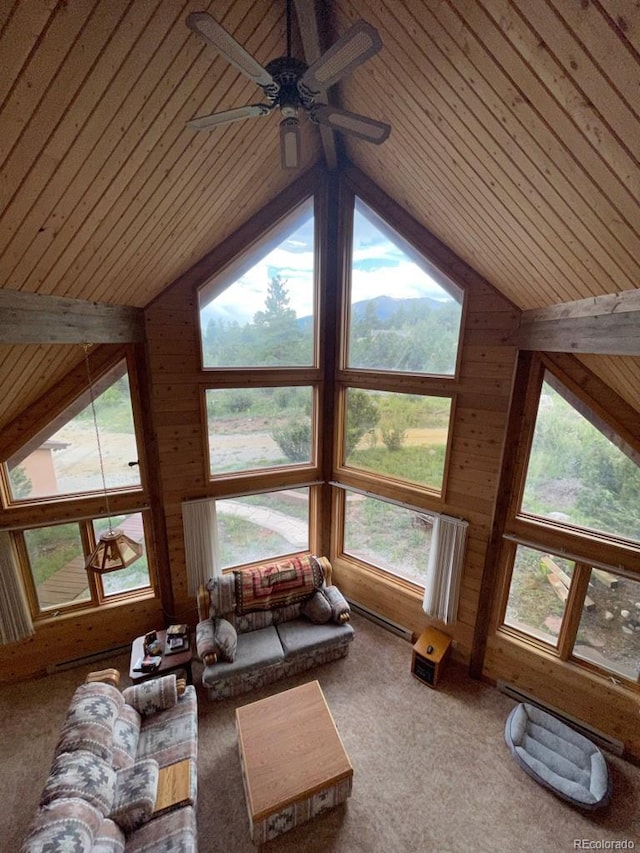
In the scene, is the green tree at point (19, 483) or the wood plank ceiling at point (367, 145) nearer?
the wood plank ceiling at point (367, 145)

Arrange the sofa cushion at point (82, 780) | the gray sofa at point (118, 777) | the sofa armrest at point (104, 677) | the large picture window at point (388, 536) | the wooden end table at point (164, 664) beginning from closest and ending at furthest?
the gray sofa at point (118, 777)
the sofa cushion at point (82, 780)
the sofa armrest at point (104, 677)
the wooden end table at point (164, 664)
the large picture window at point (388, 536)

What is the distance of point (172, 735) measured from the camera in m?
3.21

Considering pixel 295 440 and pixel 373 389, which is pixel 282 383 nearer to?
pixel 295 440

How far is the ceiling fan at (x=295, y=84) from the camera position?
1447 mm

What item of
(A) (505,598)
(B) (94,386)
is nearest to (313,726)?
(A) (505,598)

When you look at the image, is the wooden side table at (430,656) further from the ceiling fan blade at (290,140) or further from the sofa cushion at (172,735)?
the ceiling fan blade at (290,140)

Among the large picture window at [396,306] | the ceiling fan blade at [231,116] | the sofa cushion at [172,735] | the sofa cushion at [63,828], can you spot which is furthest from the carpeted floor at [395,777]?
the ceiling fan blade at [231,116]

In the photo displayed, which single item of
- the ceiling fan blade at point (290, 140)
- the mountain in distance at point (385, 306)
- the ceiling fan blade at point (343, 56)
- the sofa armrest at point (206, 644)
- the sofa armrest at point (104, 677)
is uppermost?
the ceiling fan blade at point (343, 56)

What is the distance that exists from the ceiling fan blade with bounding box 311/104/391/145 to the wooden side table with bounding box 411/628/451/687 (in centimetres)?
478

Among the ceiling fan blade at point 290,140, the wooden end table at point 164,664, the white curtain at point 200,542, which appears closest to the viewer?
the ceiling fan blade at point 290,140

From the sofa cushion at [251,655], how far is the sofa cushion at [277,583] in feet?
0.94

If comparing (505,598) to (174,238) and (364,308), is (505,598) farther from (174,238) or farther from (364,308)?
(174,238)

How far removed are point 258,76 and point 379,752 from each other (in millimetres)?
5126

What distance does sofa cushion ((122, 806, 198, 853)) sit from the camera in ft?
8.01
